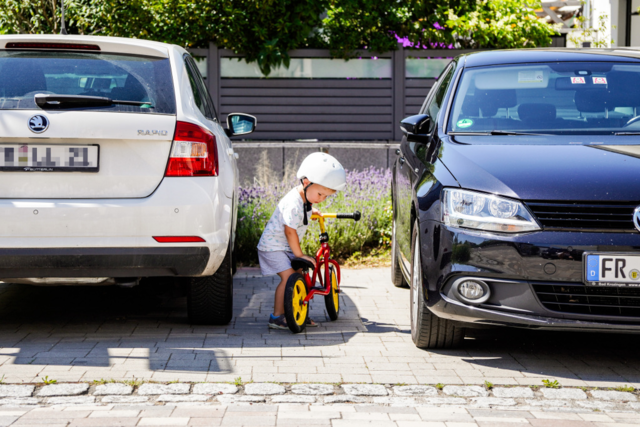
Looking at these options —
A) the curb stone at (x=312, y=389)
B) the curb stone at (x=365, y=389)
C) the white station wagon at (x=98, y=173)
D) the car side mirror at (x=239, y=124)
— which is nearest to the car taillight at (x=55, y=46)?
A: the white station wagon at (x=98, y=173)

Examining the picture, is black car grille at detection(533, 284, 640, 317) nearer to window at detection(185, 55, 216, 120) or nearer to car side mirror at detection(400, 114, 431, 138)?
car side mirror at detection(400, 114, 431, 138)

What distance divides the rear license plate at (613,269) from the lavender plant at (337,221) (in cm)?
397

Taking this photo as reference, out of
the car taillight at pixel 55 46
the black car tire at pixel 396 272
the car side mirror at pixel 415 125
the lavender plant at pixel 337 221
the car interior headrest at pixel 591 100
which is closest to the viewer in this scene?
the car taillight at pixel 55 46

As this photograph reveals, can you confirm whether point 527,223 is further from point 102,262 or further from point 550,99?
point 102,262

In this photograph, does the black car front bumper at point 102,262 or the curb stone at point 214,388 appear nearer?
the curb stone at point 214,388

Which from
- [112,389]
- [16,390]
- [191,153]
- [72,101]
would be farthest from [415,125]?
[16,390]

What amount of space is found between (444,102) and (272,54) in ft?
23.1

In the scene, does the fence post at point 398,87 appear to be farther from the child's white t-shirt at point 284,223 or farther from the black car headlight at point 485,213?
the black car headlight at point 485,213

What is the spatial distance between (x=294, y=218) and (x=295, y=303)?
534mm

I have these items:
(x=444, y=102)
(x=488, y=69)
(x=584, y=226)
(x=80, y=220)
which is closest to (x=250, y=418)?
(x=80, y=220)

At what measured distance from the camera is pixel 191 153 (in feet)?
14.9

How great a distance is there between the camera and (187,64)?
5.30 metres

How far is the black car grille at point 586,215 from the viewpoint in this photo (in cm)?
405

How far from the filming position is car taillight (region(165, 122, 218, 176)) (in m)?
4.52
